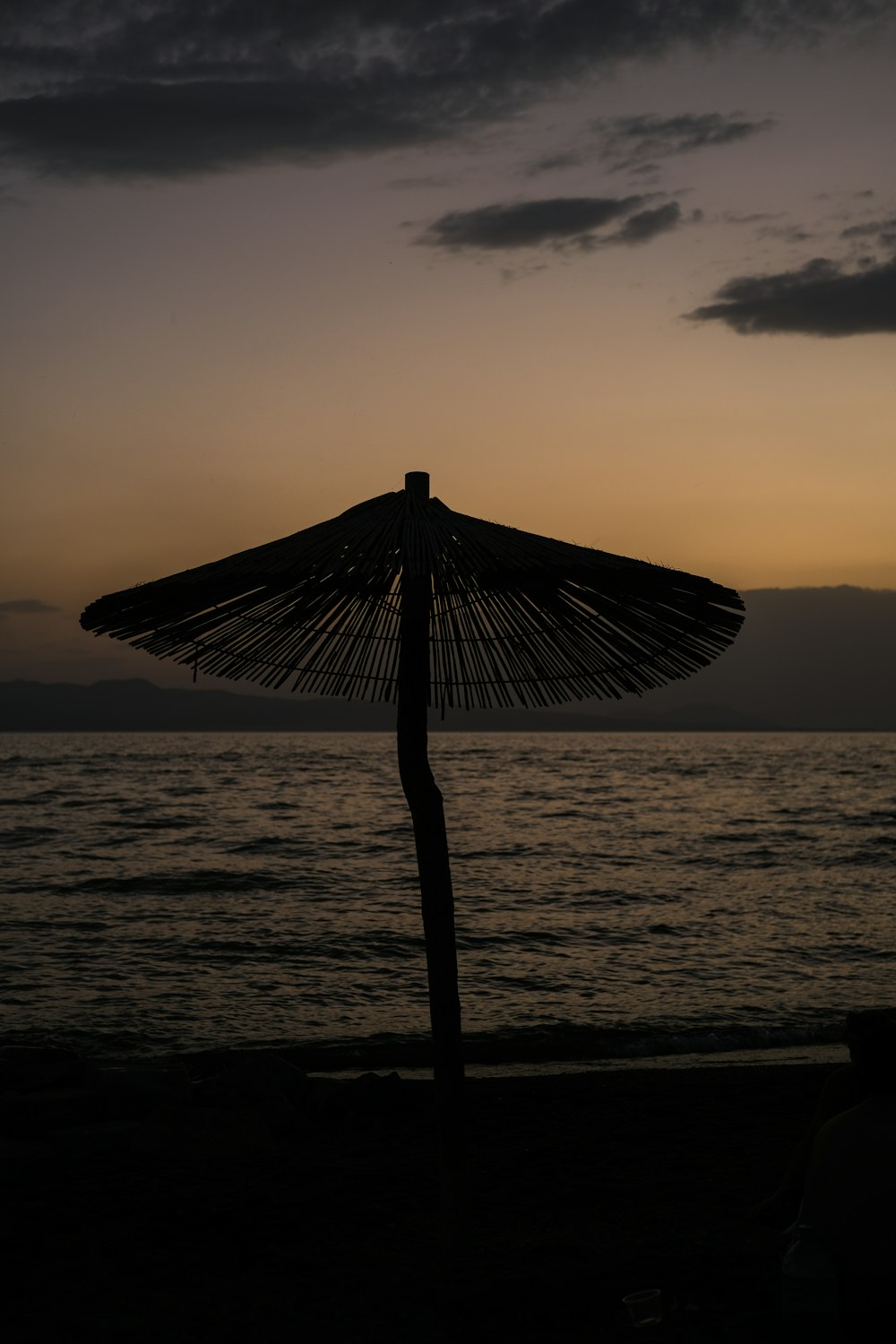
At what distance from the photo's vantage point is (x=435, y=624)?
5387mm

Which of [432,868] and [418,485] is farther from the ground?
[418,485]

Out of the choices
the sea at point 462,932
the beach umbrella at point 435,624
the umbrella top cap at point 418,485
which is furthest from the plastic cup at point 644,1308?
the sea at point 462,932

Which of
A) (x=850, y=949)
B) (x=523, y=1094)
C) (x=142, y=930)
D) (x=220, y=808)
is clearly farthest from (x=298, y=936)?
(x=220, y=808)

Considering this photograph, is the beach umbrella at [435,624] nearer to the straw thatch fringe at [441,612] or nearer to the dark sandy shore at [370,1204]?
the straw thatch fringe at [441,612]

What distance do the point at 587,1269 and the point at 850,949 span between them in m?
14.2

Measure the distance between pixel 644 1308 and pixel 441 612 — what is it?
9.92 ft

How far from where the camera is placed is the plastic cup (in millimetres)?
4422

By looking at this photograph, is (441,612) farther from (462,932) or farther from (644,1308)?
(462,932)

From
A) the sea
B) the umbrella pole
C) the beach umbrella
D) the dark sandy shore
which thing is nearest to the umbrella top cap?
the beach umbrella

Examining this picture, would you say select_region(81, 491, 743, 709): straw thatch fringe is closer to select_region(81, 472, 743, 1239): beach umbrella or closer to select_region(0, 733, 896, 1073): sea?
select_region(81, 472, 743, 1239): beach umbrella

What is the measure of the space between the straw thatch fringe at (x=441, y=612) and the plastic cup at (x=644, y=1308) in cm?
246

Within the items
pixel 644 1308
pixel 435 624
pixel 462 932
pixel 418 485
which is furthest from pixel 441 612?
pixel 462 932

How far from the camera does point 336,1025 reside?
13.0m

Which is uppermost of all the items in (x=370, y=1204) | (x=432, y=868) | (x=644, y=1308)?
(x=432, y=868)
